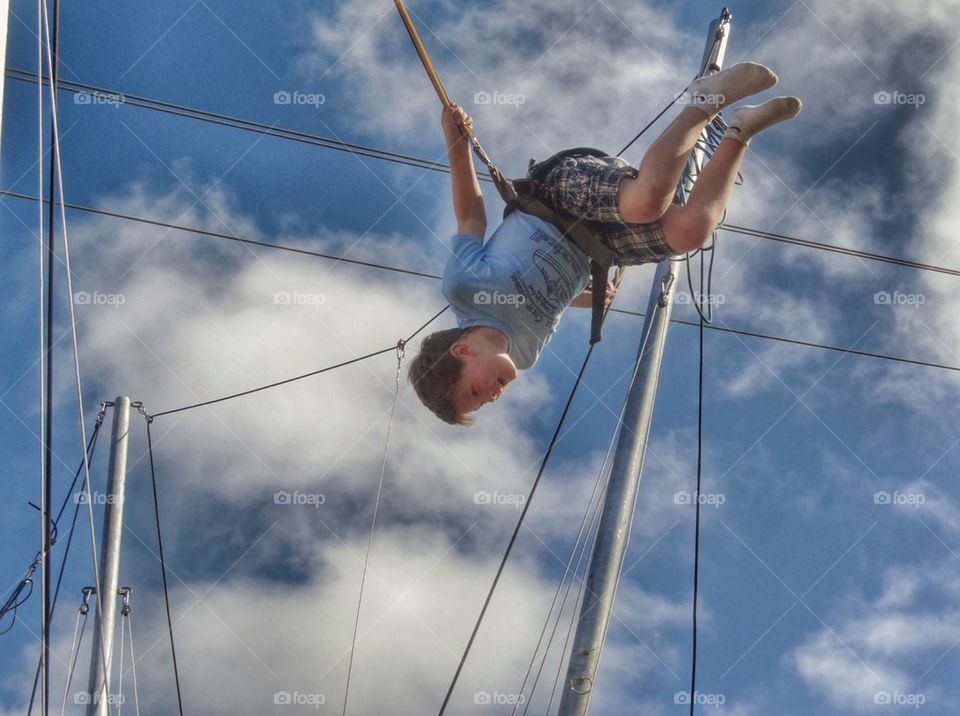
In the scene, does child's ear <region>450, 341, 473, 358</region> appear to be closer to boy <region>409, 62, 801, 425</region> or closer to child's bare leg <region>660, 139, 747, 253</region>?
boy <region>409, 62, 801, 425</region>

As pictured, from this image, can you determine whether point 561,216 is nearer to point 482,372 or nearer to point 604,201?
point 604,201

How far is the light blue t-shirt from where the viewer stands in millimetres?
4504

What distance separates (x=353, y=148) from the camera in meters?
8.06

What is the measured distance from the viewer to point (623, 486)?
251 inches

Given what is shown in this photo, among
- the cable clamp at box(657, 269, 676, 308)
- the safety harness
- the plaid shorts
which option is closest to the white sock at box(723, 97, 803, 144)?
the plaid shorts

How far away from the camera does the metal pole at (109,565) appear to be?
7.83 meters

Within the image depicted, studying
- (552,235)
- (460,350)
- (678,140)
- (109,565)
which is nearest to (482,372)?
(460,350)

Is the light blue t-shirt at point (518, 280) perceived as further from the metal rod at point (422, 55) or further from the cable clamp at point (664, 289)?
the cable clamp at point (664, 289)

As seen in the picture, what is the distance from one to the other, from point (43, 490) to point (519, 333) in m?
2.05

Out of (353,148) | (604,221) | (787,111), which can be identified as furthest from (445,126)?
(353,148)

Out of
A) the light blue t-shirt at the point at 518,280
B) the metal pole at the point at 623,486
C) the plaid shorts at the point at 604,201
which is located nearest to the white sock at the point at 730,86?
the plaid shorts at the point at 604,201

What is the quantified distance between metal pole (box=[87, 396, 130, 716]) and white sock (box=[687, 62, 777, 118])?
218 inches

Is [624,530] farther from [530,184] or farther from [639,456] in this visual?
[530,184]

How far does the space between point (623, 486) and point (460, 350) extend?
82.0 inches
